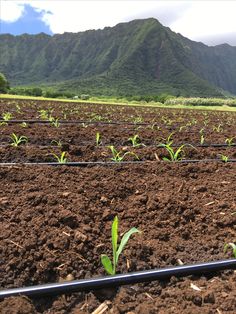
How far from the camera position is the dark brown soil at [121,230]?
1824mm

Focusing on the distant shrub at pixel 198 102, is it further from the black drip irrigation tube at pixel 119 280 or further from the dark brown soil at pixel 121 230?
the black drip irrigation tube at pixel 119 280

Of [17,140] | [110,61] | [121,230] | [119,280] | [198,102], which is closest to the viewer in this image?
[119,280]

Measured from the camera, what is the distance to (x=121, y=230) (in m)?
2.53

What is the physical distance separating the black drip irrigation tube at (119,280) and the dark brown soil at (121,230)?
0.03 m

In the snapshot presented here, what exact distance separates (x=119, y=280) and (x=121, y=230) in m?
0.64

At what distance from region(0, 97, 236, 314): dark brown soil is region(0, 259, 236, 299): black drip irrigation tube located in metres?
0.03

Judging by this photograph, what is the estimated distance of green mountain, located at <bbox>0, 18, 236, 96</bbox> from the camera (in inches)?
5010

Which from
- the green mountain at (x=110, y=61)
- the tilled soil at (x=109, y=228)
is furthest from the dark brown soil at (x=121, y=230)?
the green mountain at (x=110, y=61)

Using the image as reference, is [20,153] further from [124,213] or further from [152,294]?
[152,294]

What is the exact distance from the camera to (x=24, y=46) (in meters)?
189

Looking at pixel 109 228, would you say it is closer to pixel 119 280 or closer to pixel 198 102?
pixel 119 280

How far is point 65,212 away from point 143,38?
167812 millimetres

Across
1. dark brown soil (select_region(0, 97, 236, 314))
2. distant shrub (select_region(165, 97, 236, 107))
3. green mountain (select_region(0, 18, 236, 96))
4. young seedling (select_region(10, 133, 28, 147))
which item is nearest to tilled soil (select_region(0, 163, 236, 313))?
dark brown soil (select_region(0, 97, 236, 314))

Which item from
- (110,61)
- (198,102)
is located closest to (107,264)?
(198,102)
